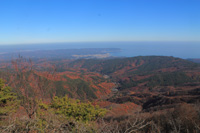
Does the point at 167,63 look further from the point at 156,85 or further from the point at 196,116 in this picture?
the point at 196,116

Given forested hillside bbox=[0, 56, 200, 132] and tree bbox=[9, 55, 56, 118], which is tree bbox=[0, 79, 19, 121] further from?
tree bbox=[9, 55, 56, 118]

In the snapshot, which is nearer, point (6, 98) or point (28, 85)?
point (28, 85)

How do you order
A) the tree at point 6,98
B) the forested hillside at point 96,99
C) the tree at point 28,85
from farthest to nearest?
the tree at point 6,98 < the tree at point 28,85 < the forested hillside at point 96,99

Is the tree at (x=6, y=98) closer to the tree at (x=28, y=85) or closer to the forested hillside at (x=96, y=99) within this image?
the forested hillside at (x=96, y=99)

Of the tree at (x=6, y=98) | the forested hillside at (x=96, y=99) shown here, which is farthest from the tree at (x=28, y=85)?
the tree at (x=6, y=98)

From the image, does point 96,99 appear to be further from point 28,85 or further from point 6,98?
point 28,85

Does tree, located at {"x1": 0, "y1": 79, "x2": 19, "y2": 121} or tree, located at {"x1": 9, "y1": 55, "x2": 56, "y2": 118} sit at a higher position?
tree, located at {"x1": 9, "y1": 55, "x2": 56, "y2": 118}

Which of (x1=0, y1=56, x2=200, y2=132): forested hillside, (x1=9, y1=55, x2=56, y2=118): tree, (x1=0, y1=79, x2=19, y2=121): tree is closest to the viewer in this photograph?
(x1=0, y1=56, x2=200, y2=132): forested hillside

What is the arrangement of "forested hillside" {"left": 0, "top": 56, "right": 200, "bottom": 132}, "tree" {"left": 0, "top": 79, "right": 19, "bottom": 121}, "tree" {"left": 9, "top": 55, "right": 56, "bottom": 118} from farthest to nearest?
"tree" {"left": 0, "top": 79, "right": 19, "bottom": 121} < "tree" {"left": 9, "top": 55, "right": 56, "bottom": 118} < "forested hillside" {"left": 0, "top": 56, "right": 200, "bottom": 132}

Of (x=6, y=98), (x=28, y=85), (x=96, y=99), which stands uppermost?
(x=28, y=85)

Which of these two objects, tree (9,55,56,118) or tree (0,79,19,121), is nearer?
tree (9,55,56,118)

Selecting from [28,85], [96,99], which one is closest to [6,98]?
[28,85]

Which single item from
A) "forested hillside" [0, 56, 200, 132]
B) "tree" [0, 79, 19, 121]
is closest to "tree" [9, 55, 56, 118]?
"forested hillside" [0, 56, 200, 132]
